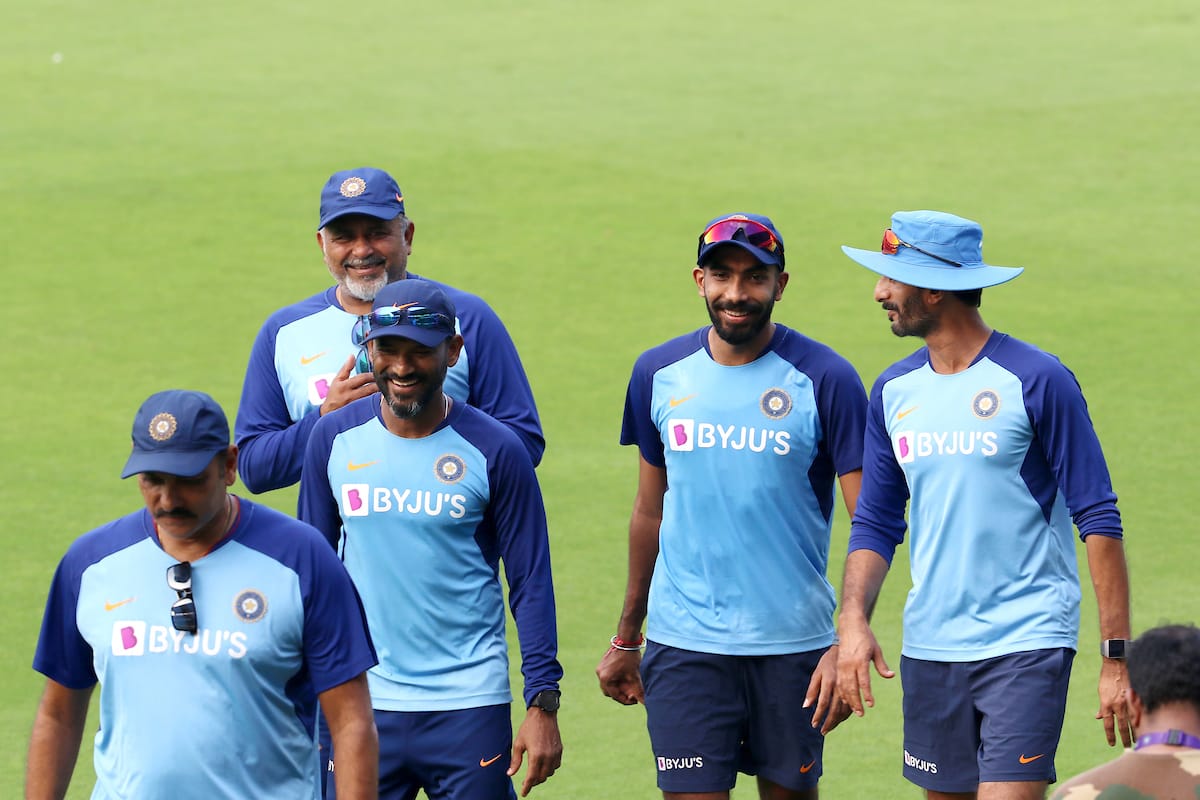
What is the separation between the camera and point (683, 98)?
22859 mm

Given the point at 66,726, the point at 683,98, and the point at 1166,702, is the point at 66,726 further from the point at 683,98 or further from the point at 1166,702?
the point at 683,98

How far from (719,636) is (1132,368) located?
8.72 m

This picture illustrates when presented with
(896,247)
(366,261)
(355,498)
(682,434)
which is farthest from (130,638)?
(896,247)

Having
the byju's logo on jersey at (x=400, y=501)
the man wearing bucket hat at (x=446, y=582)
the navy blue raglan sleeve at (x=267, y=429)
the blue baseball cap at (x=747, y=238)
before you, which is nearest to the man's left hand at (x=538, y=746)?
the man wearing bucket hat at (x=446, y=582)

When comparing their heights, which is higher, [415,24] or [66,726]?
[415,24]

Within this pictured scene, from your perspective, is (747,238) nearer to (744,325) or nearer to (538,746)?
(744,325)

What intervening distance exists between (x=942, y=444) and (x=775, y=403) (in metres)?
0.59

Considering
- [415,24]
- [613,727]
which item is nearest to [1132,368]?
[613,727]

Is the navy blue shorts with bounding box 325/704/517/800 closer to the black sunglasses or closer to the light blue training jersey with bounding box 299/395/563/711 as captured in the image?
the light blue training jersey with bounding box 299/395/563/711

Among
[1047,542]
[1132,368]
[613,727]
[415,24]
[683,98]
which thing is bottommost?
[613,727]

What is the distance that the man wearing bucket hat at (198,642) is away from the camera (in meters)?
4.99

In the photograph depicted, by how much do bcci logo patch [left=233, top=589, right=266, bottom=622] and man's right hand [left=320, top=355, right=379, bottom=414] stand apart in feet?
4.52

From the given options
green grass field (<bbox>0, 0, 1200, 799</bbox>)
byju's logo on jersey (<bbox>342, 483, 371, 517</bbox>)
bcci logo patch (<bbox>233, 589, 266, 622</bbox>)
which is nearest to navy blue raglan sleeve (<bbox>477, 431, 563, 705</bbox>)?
byju's logo on jersey (<bbox>342, 483, 371, 517</bbox>)

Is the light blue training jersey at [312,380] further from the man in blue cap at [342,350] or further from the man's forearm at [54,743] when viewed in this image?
the man's forearm at [54,743]
